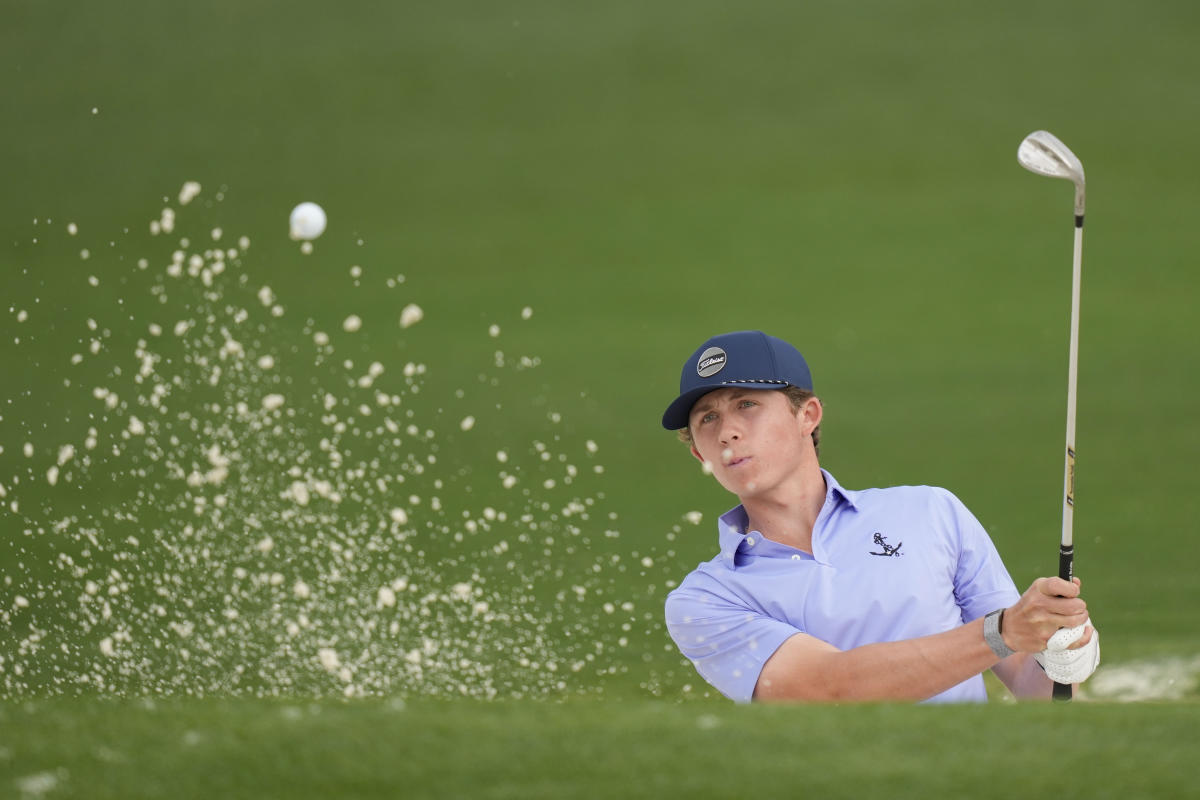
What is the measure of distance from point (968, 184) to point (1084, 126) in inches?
36.2

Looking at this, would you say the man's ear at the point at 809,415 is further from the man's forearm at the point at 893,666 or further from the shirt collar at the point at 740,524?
the man's forearm at the point at 893,666

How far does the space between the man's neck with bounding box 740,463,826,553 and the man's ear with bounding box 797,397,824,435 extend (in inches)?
4.1

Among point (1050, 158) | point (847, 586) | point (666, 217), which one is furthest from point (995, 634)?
point (666, 217)

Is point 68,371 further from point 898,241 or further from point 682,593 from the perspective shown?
point 682,593

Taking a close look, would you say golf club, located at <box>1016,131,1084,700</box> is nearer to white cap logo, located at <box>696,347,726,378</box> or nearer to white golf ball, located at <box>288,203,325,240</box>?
white cap logo, located at <box>696,347,726,378</box>

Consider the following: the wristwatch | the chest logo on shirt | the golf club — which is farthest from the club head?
the wristwatch

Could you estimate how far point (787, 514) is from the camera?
228cm

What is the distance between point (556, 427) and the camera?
545cm

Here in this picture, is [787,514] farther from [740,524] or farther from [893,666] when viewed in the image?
[893,666]

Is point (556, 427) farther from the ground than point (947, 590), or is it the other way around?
point (556, 427)

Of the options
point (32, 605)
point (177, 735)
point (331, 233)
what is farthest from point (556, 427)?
point (177, 735)

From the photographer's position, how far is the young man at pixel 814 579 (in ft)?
6.57

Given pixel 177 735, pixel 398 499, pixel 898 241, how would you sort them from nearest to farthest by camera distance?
1. pixel 177 735
2. pixel 398 499
3. pixel 898 241

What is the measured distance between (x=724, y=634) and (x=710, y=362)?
410 mm
